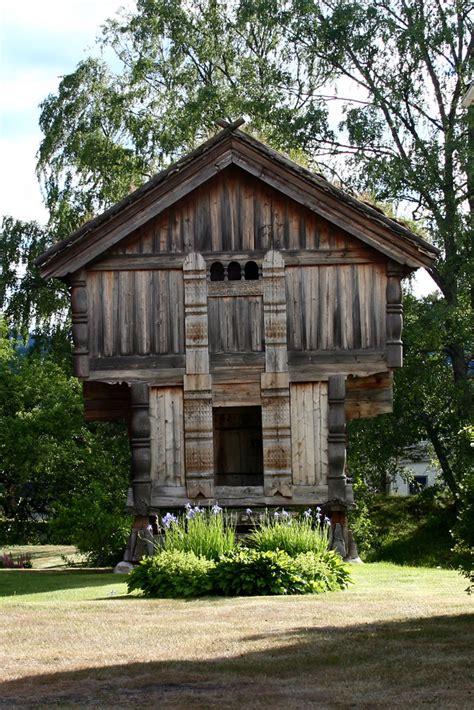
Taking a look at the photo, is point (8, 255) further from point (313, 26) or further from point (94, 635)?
point (94, 635)

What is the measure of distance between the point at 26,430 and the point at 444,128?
47.0ft

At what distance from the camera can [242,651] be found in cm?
1262

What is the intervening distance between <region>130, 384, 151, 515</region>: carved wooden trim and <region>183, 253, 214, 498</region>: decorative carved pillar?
0.67 m

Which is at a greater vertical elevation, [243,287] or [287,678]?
[243,287]

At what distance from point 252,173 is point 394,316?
3450mm

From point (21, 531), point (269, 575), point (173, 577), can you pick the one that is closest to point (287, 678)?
point (269, 575)

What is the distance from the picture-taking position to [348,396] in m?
24.9

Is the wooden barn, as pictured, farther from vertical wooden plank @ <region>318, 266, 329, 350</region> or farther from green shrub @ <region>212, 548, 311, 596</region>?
green shrub @ <region>212, 548, 311, 596</region>

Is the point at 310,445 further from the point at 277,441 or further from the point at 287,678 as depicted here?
the point at 287,678

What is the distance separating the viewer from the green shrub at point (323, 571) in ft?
59.4

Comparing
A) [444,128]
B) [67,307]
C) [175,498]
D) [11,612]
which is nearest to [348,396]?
[175,498]

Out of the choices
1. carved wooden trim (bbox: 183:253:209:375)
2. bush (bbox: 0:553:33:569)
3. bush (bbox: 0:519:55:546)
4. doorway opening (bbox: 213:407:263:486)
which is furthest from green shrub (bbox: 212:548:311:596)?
bush (bbox: 0:519:55:546)

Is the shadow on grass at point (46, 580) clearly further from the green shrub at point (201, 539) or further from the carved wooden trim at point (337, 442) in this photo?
the carved wooden trim at point (337, 442)

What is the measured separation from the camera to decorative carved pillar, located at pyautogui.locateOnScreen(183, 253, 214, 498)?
2339 centimetres
